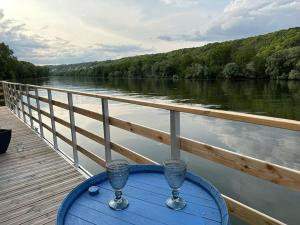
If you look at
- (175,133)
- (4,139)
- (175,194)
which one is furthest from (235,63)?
(175,194)

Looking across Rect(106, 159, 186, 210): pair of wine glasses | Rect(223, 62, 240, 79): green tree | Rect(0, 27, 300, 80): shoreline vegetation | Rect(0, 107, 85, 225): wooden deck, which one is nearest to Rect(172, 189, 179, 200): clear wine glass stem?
Rect(106, 159, 186, 210): pair of wine glasses

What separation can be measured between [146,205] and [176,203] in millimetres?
141

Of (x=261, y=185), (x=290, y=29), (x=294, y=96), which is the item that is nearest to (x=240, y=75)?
(x=290, y=29)

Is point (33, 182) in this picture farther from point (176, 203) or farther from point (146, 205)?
point (176, 203)

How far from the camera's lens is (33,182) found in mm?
3453

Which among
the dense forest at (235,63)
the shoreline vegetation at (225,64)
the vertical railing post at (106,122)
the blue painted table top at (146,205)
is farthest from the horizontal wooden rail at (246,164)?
the shoreline vegetation at (225,64)

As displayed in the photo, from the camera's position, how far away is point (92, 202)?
1404 millimetres

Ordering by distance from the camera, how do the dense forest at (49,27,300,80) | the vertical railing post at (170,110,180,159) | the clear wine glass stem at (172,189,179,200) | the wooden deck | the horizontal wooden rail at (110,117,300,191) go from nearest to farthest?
the clear wine glass stem at (172,189,179,200) < the horizontal wooden rail at (110,117,300,191) < the vertical railing post at (170,110,180,159) < the wooden deck < the dense forest at (49,27,300,80)

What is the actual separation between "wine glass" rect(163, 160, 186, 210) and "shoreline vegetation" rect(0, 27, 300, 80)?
146ft

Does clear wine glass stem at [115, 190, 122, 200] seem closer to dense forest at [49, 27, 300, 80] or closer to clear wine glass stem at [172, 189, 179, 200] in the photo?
clear wine glass stem at [172, 189, 179, 200]

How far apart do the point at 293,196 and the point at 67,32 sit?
1395 cm

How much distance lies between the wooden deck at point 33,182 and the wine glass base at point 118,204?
1428 mm

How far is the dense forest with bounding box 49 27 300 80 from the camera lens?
44647 mm

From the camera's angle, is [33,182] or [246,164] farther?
[33,182]
